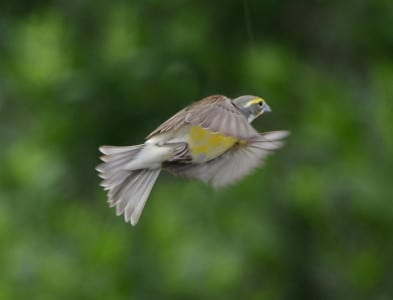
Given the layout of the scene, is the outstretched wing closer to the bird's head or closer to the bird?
the bird

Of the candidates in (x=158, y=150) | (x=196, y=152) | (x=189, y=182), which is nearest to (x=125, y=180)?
(x=158, y=150)

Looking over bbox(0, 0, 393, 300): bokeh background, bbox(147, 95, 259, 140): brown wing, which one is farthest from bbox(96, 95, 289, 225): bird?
bbox(0, 0, 393, 300): bokeh background

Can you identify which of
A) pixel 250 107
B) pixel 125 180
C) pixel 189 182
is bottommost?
pixel 189 182

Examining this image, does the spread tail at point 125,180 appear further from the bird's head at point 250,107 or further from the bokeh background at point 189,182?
the bokeh background at point 189,182

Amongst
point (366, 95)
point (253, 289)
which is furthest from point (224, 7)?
point (253, 289)

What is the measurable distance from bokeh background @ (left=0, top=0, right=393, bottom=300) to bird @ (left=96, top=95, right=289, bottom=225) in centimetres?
196

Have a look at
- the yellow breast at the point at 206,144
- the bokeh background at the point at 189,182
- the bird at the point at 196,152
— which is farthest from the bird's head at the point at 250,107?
the bokeh background at the point at 189,182

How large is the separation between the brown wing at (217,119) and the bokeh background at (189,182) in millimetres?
2009

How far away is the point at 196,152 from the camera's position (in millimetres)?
2490

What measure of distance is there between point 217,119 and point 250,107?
0.28m

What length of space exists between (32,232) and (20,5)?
1.07 meters

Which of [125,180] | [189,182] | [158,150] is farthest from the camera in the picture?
[189,182]

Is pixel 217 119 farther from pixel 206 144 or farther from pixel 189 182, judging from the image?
pixel 189 182

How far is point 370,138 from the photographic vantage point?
499cm
